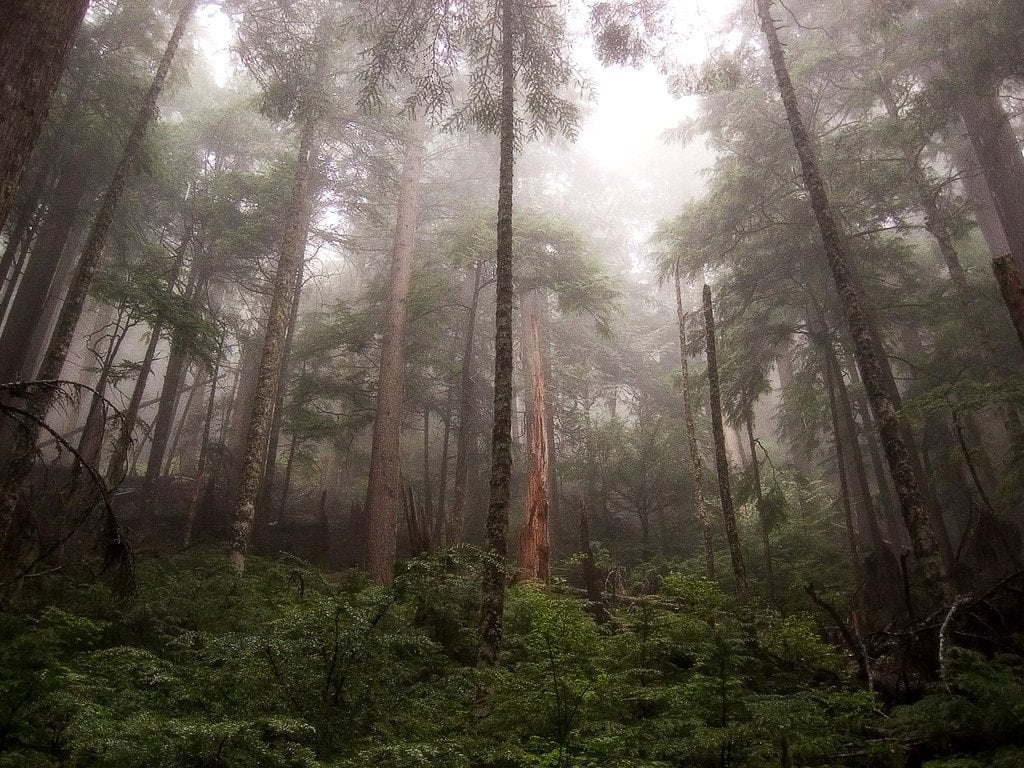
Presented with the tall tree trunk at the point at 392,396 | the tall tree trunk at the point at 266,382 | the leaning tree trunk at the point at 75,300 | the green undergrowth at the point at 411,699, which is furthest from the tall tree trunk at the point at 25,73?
the tall tree trunk at the point at 392,396

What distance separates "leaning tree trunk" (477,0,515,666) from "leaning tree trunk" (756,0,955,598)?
5.19m

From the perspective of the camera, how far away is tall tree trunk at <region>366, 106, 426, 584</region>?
A: 13.1 metres

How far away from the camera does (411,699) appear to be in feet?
17.3

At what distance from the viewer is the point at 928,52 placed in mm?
12664

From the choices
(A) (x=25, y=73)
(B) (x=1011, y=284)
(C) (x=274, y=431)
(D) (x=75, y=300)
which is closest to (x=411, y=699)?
(A) (x=25, y=73)

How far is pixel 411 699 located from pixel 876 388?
307 inches

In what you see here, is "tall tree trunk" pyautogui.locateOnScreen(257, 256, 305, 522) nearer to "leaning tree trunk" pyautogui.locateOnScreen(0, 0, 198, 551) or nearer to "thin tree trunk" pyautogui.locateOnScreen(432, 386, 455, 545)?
"thin tree trunk" pyautogui.locateOnScreen(432, 386, 455, 545)

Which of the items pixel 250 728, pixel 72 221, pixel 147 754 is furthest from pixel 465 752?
pixel 72 221

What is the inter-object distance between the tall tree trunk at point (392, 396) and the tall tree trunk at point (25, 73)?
10.0m

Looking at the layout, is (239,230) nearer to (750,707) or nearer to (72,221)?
(72,221)

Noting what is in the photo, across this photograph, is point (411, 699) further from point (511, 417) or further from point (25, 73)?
point (511, 417)

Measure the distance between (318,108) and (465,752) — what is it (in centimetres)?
1455

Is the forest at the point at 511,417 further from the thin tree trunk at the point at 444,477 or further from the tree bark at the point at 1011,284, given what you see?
the thin tree trunk at the point at 444,477

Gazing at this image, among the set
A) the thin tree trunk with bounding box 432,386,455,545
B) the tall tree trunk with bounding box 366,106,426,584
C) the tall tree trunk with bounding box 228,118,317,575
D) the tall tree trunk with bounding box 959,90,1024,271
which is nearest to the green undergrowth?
the tall tree trunk with bounding box 228,118,317,575
